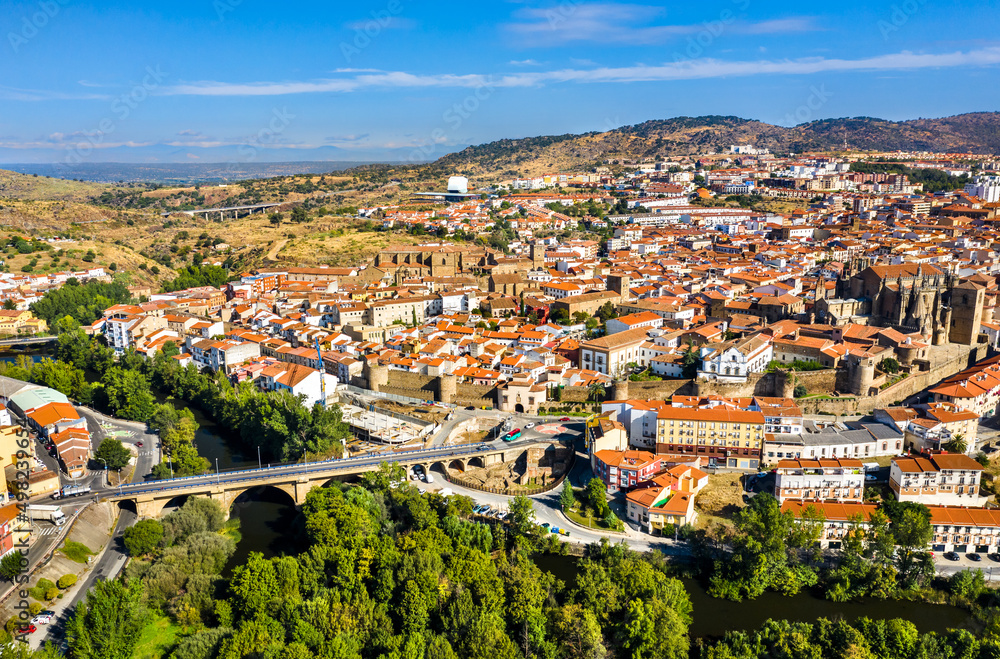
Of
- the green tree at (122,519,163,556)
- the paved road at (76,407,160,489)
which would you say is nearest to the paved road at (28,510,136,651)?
the green tree at (122,519,163,556)

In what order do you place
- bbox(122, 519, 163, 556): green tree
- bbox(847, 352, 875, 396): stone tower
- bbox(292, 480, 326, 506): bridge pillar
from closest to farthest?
bbox(122, 519, 163, 556): green tree, bbox(292, 480, 326, 506): bridge pillar, bbox(847, 352, 875, 396): stone tower

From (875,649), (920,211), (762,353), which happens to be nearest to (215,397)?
(762,353)

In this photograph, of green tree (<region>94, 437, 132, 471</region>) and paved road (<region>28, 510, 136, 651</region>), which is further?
green tree (<region>94, 437, 132, 471</region>)

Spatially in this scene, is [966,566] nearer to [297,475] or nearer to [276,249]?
[297,475]

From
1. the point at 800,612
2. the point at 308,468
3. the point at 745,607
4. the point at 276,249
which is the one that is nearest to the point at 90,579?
the point at 308,468

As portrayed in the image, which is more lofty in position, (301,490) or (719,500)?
(301,490)

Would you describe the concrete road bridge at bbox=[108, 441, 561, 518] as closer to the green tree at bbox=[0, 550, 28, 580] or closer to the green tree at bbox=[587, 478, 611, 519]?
the green tree at bbox=[587, 478, 611, 519]

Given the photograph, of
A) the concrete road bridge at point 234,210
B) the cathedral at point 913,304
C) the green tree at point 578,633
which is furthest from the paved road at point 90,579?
the concrete road bridge at point 234,210
